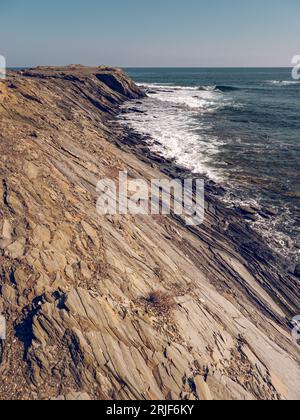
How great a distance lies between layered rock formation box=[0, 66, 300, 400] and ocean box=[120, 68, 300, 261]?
411 cm

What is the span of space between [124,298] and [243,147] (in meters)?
33.6

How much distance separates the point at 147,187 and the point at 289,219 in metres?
12.6

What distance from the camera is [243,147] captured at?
135 feet

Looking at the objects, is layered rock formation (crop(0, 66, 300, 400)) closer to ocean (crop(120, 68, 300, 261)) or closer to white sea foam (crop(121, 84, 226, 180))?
ocean (crop(120, 68, 300, 261))

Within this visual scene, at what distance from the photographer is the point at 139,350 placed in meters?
12.1

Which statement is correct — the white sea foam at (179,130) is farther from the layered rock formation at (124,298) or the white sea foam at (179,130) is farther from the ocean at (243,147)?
the layered rock formation at (124,298)

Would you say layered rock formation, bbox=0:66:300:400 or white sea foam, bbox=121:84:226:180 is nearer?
layered rock formation, bbox=0:66:300:400

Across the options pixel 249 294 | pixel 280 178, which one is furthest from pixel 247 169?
pixel 249 294

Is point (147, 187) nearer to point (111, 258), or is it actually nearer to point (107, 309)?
point (111, 258)

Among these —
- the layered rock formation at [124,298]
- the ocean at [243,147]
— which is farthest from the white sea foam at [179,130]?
the layered rock formation at [124,298]

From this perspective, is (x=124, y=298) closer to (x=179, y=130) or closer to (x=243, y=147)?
(x=243, y=147)

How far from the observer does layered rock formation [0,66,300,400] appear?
11.5m

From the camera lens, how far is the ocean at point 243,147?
2606cm

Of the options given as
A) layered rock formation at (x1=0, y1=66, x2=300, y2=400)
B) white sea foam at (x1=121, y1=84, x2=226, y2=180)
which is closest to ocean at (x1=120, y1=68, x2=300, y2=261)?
white sea foam at (x1=121, y1=84, x2=226, y2=180)
